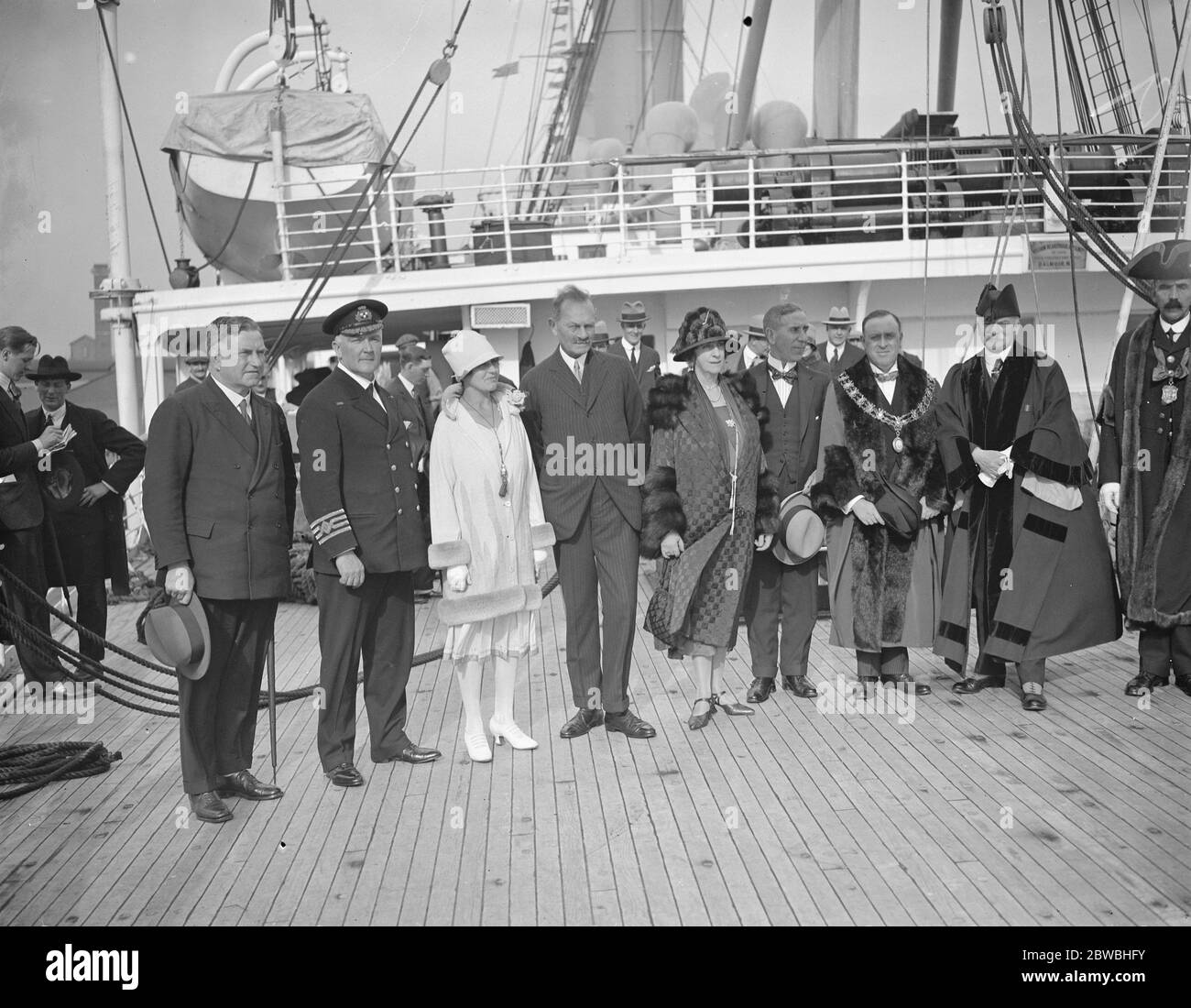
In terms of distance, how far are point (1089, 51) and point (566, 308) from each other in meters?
14.4

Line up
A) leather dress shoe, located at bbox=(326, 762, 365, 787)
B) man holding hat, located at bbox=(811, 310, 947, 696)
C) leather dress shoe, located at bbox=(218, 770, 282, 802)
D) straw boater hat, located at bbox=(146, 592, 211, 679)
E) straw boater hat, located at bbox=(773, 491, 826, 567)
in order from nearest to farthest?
straw boater hat, located at bbox=(146, 592, 211, 679) < leather dress shoe, located at bbox=(218, 770, 282, 802) < leather dress shoe, located at bbox=(326, 762, 365, 787) < straw boater hat, located at bbox=(773, 491, 826, 567) < man holding hat, located at bbox=(811, 310, 947, 696)

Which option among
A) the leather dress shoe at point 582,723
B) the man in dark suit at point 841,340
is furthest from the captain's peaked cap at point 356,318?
the man in dark suit at point 841,340

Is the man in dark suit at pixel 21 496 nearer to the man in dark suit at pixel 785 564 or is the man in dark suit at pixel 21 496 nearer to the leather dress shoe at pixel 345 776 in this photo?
the leather dress shoe at pixel 345 776

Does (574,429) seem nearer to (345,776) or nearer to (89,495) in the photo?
(345,776)

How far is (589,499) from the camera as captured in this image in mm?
5430

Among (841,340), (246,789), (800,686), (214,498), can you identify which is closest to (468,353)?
(214,498)

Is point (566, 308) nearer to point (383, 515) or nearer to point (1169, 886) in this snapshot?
point (383, 515)

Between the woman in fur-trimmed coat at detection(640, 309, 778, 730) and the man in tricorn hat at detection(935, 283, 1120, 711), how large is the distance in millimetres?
1073

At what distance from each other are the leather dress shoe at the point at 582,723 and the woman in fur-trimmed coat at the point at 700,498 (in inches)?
16.4

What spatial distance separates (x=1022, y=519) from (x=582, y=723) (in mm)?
2282

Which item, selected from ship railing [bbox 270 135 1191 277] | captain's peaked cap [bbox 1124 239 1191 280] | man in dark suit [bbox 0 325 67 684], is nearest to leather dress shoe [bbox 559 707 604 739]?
man in dark suit [bbox 0 325 67 684]

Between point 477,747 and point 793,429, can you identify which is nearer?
point 477,747

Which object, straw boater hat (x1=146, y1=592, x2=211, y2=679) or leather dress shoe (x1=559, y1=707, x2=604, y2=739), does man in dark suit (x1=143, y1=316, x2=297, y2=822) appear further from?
leather dress shoe (x1=559, y1=707, x2=604, y2=739)

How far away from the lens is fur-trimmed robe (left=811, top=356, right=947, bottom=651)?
5.89 m
